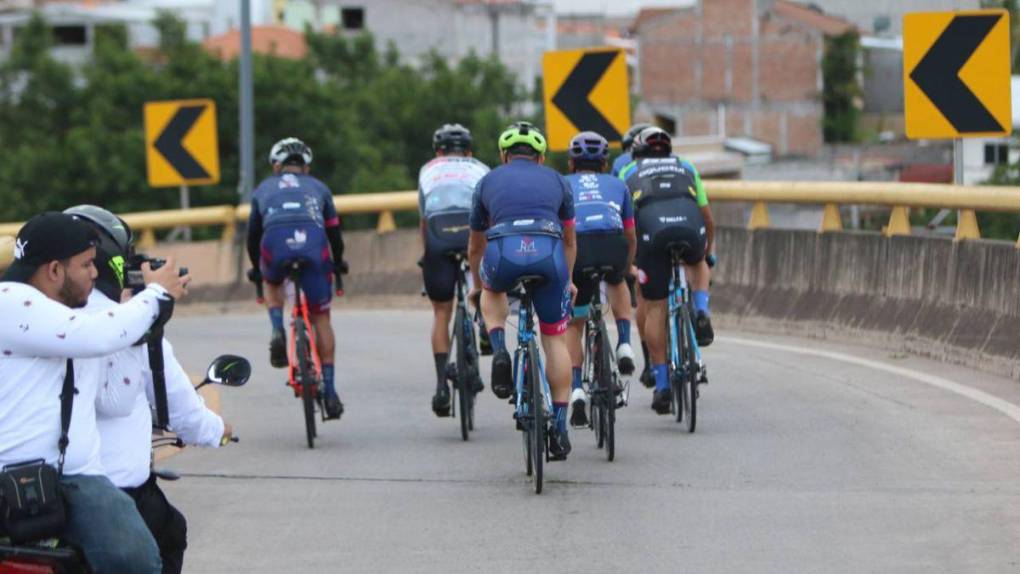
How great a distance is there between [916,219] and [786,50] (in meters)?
64.4

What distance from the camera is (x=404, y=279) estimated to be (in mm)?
22297

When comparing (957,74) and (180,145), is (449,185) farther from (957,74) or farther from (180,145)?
(180,145)

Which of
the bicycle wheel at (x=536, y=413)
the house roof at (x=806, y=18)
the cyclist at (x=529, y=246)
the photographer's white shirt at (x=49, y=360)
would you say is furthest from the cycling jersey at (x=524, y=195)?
the house roof at (x=806, y=18)

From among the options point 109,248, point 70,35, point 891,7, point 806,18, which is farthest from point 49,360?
point 70,35

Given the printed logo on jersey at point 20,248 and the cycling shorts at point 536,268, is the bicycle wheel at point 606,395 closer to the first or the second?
the cycling shorts at point 536,268

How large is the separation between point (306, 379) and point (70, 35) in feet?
340

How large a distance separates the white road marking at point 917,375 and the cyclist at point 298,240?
3746mm

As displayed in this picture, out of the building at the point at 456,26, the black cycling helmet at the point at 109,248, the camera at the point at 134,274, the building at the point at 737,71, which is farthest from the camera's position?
the building at the point at 456,26

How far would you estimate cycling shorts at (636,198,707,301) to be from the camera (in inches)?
492

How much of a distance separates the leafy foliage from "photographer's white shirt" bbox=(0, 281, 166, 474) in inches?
2226

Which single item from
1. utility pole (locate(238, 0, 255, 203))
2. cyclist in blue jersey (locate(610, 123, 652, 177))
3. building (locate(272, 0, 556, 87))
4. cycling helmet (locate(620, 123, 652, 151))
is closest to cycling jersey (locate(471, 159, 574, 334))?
cycling helmet (locate(620, 123, 652, 151))

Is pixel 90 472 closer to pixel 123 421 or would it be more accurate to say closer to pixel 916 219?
pixel 123 421

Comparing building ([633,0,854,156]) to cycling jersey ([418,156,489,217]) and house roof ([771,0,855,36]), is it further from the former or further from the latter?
cycling jersey ([418,156,489,217])

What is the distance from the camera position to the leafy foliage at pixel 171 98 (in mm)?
63750
